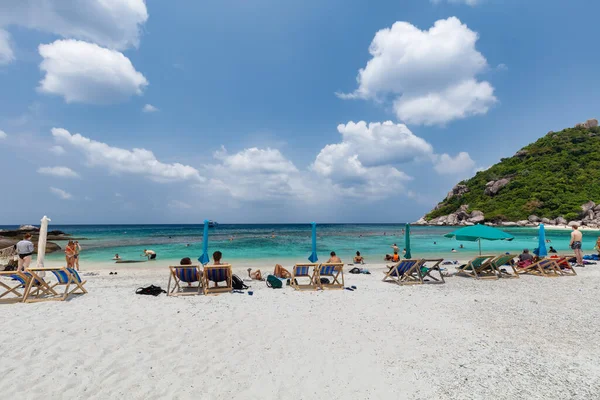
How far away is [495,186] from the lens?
72250mm

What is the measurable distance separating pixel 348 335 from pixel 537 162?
88224 millimetres

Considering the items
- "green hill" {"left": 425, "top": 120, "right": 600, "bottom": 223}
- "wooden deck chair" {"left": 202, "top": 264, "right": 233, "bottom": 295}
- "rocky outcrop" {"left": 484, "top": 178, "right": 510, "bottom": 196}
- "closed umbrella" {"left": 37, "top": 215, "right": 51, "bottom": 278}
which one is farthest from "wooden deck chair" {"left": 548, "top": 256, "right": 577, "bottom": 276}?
"rocky outcrop" {"left": 484, "top": 178, "right": 510, "bottom": 196}

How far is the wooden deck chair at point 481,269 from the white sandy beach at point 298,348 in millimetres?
3159

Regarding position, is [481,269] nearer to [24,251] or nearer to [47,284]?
[47,284]

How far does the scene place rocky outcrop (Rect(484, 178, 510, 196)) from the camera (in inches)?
2798

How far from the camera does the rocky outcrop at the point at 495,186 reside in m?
71.1

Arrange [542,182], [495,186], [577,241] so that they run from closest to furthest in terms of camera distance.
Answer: [577,241]
[542,182]
[495,186]

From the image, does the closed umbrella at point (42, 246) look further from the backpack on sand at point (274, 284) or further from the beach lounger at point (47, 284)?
the backpack on sand at point (274, 284)

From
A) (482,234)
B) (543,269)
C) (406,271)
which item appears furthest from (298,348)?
(543,269)

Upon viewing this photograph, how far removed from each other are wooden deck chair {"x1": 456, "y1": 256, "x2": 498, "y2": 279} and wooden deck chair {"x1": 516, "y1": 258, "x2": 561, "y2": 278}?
133 centimetres

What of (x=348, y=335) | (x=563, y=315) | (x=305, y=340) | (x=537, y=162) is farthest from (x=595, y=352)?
(x=537, y=162)

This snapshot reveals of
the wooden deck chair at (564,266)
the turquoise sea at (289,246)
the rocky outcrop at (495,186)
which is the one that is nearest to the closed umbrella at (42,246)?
the turquoise sea at (289,246)

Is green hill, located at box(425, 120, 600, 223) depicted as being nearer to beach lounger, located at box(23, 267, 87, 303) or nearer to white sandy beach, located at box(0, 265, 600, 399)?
white sandy beach, located at box(0, 265, 600, 399)

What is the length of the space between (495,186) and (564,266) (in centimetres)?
7092
